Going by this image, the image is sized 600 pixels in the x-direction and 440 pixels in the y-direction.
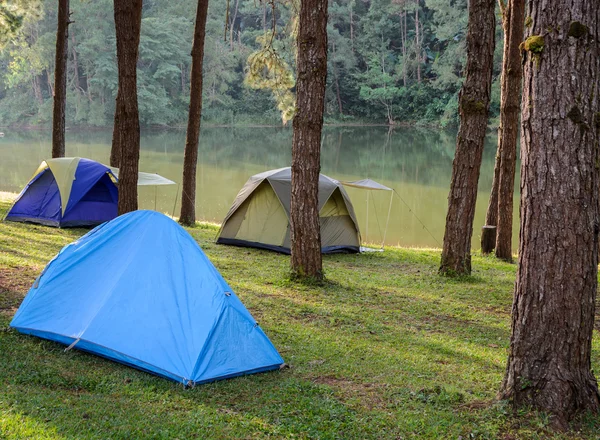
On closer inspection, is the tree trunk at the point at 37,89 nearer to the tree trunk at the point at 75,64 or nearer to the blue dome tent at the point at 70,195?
the tree trunk at the point at 75,64

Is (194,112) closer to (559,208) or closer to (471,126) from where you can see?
(471,126)

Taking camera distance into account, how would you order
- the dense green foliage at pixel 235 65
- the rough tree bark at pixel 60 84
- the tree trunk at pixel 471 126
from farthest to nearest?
the dense green foliage at pixel 235 65, the rough tree bark at pixel 60 84, the tree trunk at pixel 471 126

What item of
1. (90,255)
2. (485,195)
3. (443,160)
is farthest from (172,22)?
(90,255)

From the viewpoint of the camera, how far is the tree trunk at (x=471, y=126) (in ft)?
25.4

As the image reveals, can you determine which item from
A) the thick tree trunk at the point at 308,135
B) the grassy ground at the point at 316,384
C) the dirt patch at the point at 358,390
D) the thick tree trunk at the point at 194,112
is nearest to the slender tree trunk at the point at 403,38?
the thick tree trunk at the point at 194,112

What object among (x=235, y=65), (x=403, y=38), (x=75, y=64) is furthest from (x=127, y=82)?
(x=75, y=64)

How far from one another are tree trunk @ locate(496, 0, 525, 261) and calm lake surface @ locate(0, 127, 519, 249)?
183 inches

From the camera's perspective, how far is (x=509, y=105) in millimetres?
9750

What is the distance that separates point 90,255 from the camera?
485 cm

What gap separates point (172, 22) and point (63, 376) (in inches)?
1870

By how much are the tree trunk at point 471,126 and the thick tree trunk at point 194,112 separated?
546 centimetres

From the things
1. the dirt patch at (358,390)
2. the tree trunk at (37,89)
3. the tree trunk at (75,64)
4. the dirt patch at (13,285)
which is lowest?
the dirt patch at (358,390)

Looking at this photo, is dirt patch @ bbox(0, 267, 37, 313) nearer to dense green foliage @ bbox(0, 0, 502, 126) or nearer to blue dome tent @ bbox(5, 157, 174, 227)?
blue dome tent @ bbox(5, 157, 174, 227)

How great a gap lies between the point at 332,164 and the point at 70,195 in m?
18.6
